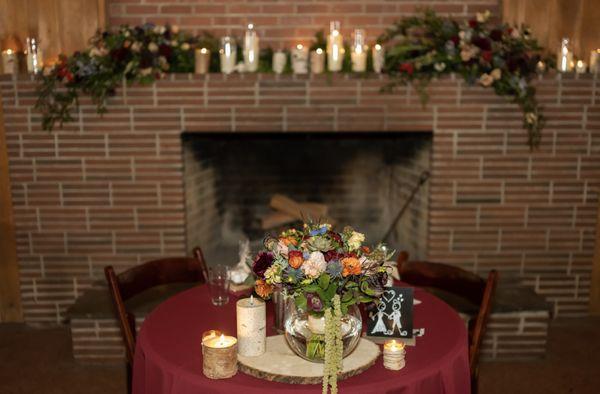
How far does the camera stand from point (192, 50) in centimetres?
381

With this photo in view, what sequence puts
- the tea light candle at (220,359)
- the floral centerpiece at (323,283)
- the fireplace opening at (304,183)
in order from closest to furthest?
Result: the floral centerpiece at (323,283), the tea light candle at (220,359), the fireplace opening at (304,183)

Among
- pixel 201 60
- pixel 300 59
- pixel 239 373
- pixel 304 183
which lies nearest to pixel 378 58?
pixel 300 59

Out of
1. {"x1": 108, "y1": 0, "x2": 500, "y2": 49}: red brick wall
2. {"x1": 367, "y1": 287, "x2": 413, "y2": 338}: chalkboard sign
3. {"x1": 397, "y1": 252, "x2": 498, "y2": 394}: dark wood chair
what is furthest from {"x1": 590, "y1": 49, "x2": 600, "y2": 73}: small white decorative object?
{"x1": 367, "y1": 287, "x2": 413, "y2": 338}: chalkboard sign

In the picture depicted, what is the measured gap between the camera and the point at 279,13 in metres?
3.89

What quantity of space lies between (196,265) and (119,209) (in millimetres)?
1130

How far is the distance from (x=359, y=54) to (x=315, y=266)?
2.19 m

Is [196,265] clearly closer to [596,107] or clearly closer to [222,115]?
[222,115]

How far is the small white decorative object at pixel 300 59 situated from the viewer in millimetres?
3713

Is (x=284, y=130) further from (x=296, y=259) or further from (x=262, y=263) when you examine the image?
(x=296, y=259)

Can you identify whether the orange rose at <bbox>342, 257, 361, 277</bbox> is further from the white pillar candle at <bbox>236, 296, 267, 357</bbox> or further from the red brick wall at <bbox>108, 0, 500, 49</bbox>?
the red brick wall at <bbox>108, 0, 500, 49</bbox>

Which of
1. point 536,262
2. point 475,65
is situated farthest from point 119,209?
point 536,262

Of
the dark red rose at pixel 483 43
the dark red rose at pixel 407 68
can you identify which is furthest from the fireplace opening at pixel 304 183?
the dark red rose at pixel 483 43

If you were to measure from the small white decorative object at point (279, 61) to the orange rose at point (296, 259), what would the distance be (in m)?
2.13

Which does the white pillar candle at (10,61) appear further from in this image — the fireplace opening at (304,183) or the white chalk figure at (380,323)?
the white chalk figure at (380,323)
